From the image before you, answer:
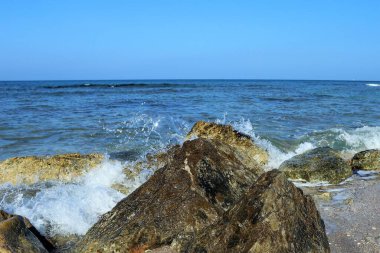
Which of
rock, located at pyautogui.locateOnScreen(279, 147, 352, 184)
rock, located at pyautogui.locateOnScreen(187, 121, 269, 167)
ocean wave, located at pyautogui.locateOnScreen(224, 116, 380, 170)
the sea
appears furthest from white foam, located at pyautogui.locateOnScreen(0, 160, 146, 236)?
ocean wave, located at pyautogui.locateOnScreen(224, 116, 380, 170)

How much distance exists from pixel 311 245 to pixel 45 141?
8.48m

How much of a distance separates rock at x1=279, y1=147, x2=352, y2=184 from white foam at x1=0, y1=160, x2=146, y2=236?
7.82 feet

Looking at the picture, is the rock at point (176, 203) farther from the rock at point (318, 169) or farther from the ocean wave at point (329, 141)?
the ocean wave at point (329, 141)

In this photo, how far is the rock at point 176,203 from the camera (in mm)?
3777

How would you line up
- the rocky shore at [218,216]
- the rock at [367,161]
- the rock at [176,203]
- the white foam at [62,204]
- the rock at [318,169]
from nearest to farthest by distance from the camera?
the rocky shore at [218,216] < the rock at [176,203] < the white foam at [62,204] < the rock at [318,169] < the rock at [367,161]

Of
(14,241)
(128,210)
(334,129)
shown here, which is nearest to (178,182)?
(128,210)

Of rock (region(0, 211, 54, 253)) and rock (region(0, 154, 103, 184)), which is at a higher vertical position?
rock (region(0, 211, 54, 253))

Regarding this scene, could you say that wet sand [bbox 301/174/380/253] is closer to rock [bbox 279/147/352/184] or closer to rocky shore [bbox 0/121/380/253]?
rocky shore [bbox 0/121/380/253]

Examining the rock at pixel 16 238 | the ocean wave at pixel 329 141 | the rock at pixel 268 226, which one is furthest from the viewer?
the ocean wave at pixel 329 141

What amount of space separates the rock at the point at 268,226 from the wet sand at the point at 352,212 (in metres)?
0.68

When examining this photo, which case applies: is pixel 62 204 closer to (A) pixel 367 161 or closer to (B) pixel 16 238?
(B) pixel 16 238

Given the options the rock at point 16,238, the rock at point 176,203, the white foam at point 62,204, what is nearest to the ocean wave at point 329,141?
the white foam at point 62,204

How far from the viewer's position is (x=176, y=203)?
3.96 m

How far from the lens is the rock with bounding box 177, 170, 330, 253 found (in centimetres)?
302
